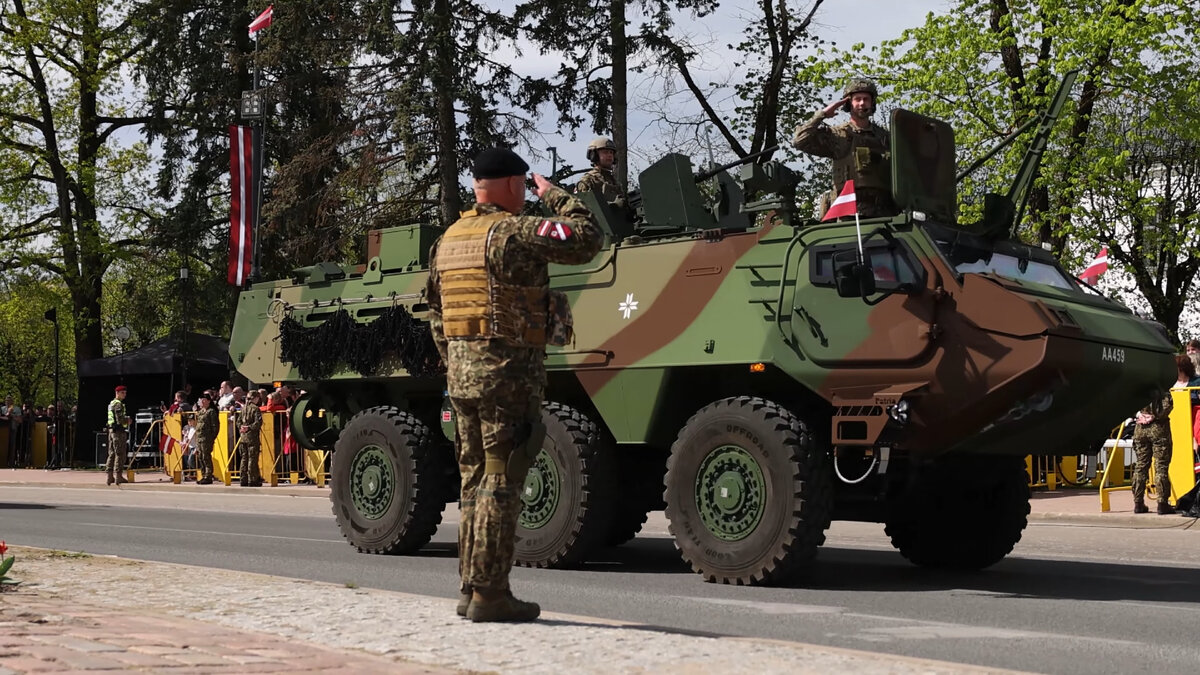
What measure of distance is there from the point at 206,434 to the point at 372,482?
16036 millimetres

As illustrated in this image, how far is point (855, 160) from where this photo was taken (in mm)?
10586

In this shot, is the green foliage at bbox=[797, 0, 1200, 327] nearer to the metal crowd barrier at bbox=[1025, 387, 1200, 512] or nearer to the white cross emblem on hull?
the metal crowd barrier at bbox=[1025, 387, 1200, 512]

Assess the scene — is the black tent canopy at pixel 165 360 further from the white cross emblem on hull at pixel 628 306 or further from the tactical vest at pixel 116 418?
the white cross emblem on hull at pixel 628 306

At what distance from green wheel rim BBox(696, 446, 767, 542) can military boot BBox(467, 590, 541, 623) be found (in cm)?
278

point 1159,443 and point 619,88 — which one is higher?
point 619,88

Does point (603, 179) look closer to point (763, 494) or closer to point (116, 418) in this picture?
point (763, 494)

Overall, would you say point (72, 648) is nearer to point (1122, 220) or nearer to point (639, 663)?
point (639, 663)

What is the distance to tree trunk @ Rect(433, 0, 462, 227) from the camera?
27.3 m

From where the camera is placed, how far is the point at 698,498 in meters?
9.86

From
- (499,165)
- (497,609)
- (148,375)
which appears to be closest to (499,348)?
(499,165)

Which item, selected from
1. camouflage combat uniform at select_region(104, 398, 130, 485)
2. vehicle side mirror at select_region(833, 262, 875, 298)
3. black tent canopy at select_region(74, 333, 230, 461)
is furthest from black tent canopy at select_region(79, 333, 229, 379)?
vehicle side mirror at select_region(833, 262, 875, 298)

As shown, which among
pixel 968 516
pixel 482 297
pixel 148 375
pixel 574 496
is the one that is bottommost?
pixel 968 516

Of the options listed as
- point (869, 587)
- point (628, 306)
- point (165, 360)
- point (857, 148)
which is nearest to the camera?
point (869, 587)

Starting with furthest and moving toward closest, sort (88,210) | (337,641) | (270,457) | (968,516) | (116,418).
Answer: (88,210) → (116,418) → (270,457) → (968,516) → (337,641)
